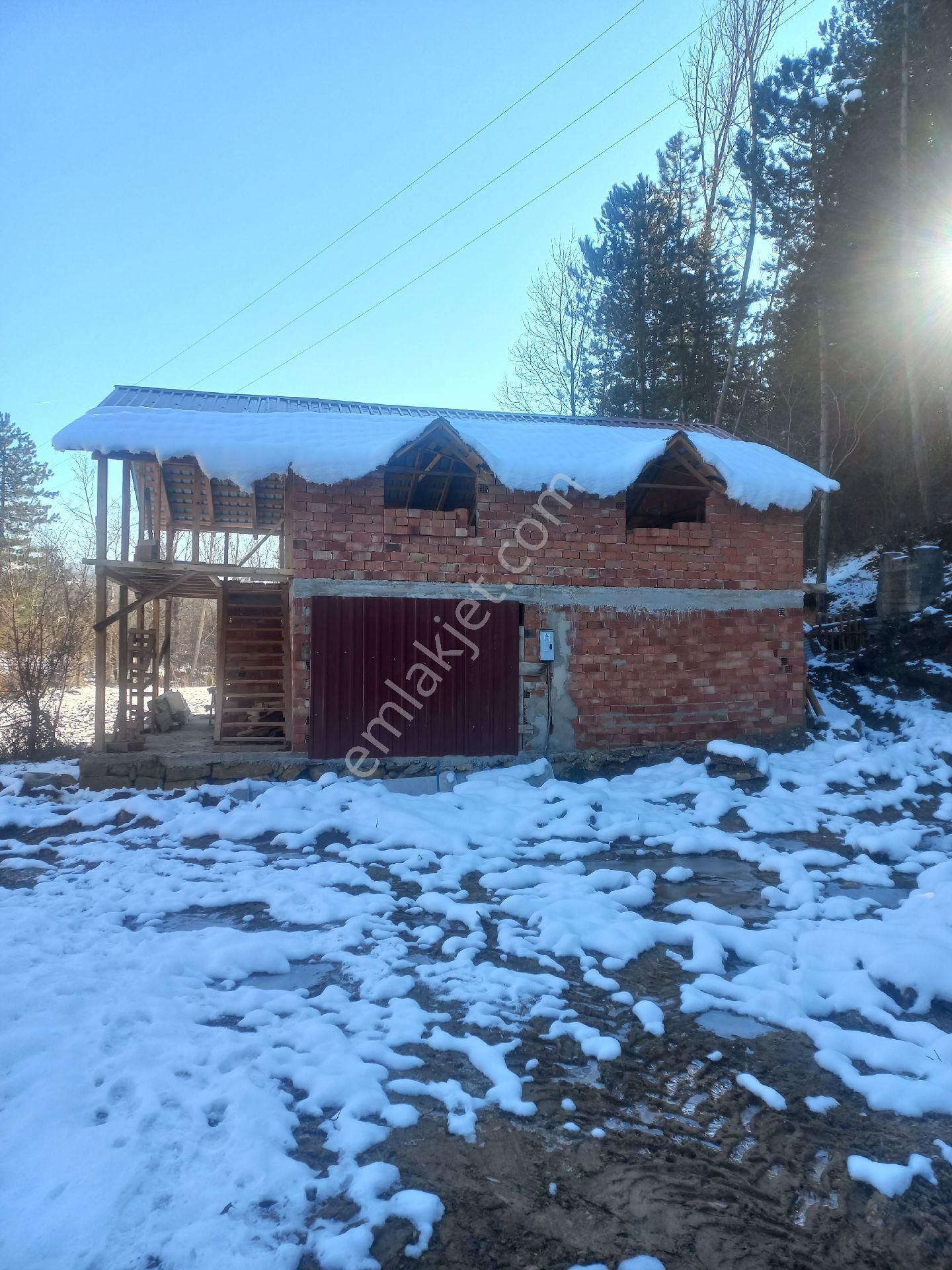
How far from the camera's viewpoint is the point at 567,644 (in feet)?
33.6

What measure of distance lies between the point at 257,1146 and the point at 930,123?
2141 centimetres

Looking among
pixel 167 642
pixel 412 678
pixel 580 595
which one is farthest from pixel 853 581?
pixel 167 642

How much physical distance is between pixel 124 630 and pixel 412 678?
4146mm

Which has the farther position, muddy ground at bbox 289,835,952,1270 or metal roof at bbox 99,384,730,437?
metal roof at bbox 99,384,730,437

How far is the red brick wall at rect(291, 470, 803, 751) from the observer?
9.49m

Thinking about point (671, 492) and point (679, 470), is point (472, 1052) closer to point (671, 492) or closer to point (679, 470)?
point (679, 470)

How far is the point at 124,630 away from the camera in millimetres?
10305

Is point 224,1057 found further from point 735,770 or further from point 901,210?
point 901,210

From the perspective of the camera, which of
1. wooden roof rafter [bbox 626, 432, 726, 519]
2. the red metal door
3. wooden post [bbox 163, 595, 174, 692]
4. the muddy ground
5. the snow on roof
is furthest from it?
wooden post [bbox 163, 595, 174, 692]

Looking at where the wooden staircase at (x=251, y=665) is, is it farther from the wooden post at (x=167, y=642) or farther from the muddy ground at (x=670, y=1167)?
the muddy ground at (x=670, y=1167)

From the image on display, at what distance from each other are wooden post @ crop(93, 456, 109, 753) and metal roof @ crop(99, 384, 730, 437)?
5.64 feet

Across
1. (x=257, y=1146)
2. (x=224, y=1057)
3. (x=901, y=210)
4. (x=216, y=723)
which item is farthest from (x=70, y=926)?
(x=901, y=210)

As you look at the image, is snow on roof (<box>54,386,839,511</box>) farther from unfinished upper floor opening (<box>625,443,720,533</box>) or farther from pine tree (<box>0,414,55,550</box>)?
pine tree (<box>0,414,55,550</box>)

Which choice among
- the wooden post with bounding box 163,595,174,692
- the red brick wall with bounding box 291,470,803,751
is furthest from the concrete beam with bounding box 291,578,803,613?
the wooden post with bounding box 163,595,174,692
